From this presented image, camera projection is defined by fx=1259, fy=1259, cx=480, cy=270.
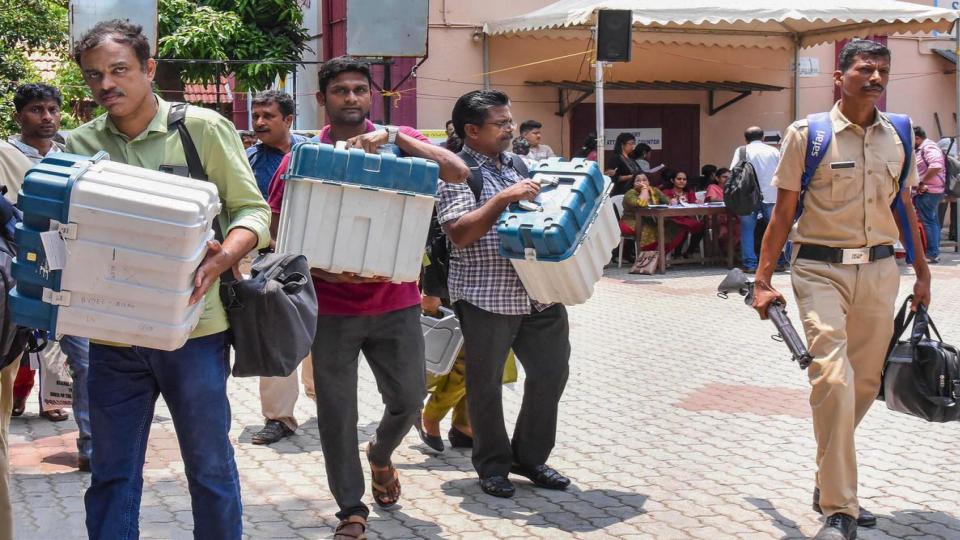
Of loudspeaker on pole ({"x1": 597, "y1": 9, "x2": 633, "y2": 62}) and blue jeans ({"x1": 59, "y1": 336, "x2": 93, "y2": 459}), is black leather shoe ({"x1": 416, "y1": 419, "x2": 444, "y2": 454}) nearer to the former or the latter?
blue jeans ({"x1": 59, "y1": 336, "x2": 93, "y2": 459})

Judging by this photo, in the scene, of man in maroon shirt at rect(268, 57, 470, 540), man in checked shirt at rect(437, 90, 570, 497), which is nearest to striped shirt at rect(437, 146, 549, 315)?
man in checked shirt at rect(437, 90, 570, 497)

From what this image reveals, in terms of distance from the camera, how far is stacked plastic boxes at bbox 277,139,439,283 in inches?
191

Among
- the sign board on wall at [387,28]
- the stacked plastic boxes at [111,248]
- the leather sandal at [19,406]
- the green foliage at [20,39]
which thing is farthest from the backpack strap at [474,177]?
the sign board on wall at [387,28]

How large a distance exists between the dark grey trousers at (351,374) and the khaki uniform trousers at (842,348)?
1686 millimetres

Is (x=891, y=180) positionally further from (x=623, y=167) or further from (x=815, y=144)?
(x=623, y=167)

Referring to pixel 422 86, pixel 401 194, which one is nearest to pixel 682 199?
pixel 422 86

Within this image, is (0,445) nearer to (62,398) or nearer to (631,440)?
(62,398)

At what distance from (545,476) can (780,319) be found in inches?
55.7

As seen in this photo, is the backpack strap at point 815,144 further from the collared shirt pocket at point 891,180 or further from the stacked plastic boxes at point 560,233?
the stacked plastic boxes at point 560,233

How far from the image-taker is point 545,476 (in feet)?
20.0

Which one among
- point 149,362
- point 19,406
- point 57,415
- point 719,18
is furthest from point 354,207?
point 719,18

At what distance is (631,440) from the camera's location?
7.13 m

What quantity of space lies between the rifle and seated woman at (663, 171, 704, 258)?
36.0ft

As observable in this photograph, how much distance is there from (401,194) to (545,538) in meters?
1.60
